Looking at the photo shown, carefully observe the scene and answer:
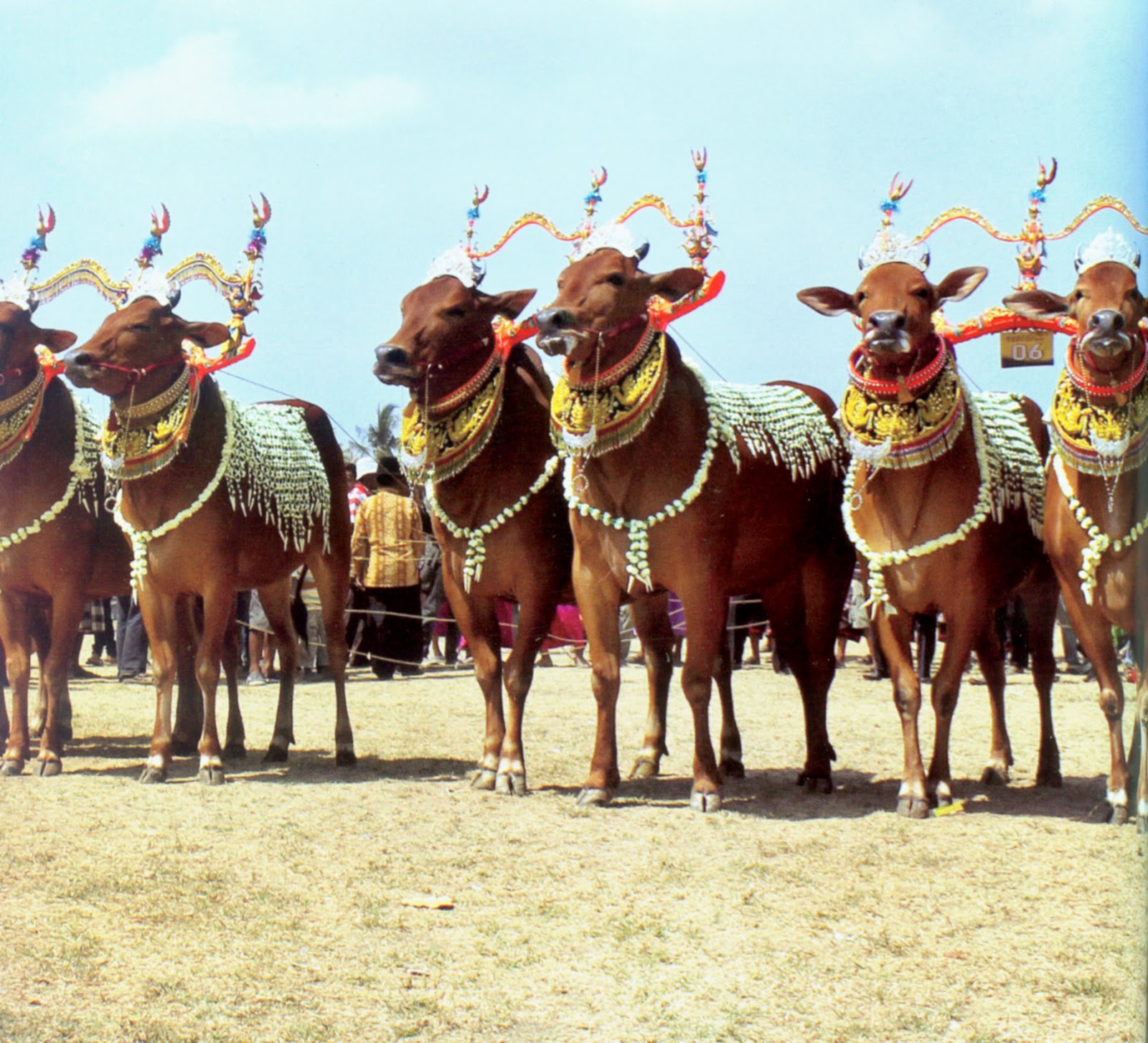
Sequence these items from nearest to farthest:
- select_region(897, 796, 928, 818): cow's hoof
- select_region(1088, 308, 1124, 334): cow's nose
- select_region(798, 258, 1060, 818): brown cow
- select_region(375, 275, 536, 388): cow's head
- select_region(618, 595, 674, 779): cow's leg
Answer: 1. select_region(1088, 308, 1124, 334): cow's nose
2. select_region(897, 796, 928, 818): cow's hoof
3. select_region(798, 258, 1060, 818): brown cow
4. select_region(375, 275, 536, 388): cow's head
5. select_region(618, 595, 674, 779): cow's leg

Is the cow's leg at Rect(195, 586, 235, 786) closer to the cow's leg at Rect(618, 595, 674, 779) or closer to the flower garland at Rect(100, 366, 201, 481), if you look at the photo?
the flower garland at Rect(100, 366, 201, 481)

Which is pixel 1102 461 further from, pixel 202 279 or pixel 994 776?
pixel 202 279

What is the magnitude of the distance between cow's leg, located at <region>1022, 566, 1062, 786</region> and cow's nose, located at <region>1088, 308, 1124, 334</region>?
6.71 ft

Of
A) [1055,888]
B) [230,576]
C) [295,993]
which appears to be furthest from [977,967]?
[230,576]

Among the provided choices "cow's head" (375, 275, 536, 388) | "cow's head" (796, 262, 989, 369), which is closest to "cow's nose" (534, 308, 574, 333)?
"cow's head" (375, 275, 536, 388)

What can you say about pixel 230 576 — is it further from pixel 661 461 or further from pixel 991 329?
pixel 991 329

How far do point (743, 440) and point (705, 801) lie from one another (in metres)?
1.84

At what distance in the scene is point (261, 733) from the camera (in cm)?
994

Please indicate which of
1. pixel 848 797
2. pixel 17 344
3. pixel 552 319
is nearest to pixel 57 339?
pixel 17 344

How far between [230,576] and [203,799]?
53.1 inches

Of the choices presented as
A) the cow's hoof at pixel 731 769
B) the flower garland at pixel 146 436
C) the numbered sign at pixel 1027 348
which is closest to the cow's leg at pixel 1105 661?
the numbered sign at pixel 1027 348

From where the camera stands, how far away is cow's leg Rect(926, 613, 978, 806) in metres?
6.52

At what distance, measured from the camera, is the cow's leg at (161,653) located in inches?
298

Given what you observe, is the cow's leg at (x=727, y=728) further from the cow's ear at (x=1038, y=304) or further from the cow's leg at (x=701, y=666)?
the cow's ear at (x=1038, y=304)
